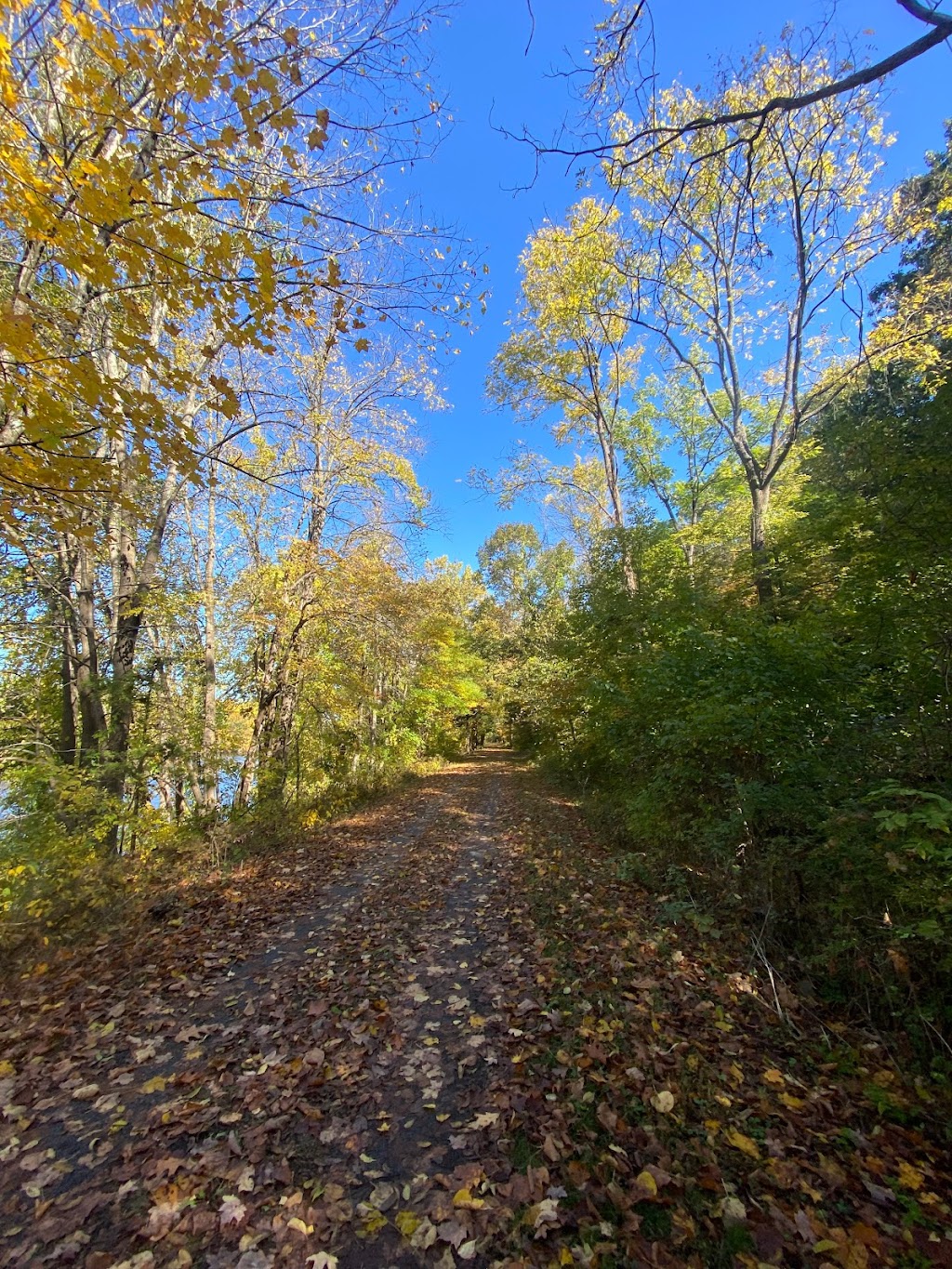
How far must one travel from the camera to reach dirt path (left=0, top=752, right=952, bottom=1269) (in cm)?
214

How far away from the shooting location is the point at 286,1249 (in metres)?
2.09

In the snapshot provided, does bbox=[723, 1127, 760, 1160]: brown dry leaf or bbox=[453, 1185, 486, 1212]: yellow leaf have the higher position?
bbox=[453, 1185, 486, 1212]: yellow leaf

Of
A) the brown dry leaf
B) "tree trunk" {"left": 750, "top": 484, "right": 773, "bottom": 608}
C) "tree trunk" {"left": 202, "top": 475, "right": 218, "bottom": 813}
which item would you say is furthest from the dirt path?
"tree trunk" {"left": 750, "top": 484, "right": 773, "bottom": 608}

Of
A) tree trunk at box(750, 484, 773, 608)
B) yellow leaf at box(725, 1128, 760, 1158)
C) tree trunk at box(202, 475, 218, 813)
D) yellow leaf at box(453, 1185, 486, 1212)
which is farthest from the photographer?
tree trunk at box(202, 475, 218, 813)

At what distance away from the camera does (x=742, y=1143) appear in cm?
254

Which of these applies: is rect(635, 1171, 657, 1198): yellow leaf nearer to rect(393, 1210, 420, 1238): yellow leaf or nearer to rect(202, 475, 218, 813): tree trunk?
rect(393, 1210, 420, 1238): yellow leaf

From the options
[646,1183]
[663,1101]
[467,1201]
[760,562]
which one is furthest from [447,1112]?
[760,562]

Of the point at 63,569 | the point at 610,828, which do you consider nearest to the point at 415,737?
the point at 610,828

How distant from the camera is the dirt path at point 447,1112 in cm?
214

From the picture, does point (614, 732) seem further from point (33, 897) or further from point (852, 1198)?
point (33, 897)

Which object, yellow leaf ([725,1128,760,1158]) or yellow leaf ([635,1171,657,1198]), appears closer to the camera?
yellow leaf ([635,1171,657,1198])

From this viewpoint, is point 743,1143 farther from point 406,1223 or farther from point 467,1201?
point 406,1223

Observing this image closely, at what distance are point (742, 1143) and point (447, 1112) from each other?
5.08 ft

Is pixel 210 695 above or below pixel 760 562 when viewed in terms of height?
below
